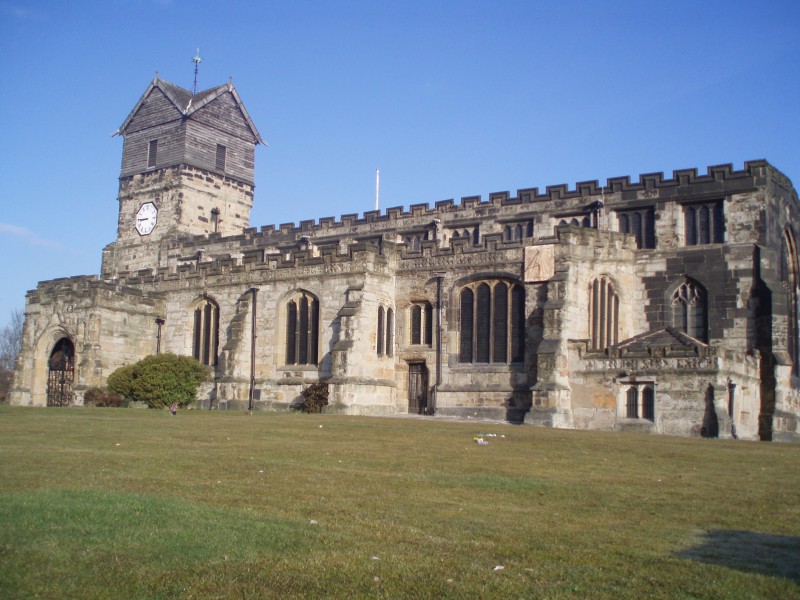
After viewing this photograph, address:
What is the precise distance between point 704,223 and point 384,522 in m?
31.2

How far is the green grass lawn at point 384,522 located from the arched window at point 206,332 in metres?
22.9

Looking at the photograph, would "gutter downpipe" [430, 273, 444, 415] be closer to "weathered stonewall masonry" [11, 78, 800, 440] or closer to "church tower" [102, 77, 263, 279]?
"weathered stonewall masonry" [11, 78, 800, 440]

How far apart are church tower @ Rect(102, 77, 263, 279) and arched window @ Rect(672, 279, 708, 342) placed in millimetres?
32900

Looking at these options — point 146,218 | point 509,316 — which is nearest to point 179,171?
point 146,218

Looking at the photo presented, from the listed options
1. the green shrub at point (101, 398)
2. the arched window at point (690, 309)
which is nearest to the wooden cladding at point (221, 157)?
the green shrub at point (101, 398)

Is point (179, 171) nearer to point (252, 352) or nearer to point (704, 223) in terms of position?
point (252, 352)

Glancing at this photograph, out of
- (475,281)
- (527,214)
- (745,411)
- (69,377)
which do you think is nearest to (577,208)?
(527,214)

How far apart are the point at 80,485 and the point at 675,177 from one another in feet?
106

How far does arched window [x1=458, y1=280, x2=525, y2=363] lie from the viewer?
36375 millimetres

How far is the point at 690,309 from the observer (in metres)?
37.7

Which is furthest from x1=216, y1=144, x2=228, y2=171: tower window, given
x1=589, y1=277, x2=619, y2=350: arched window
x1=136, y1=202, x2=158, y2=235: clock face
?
x1=589, y1=277, x2=619, y2=350: arched window

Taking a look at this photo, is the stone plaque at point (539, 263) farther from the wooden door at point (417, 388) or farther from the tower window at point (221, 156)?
the tower window at point (221, 156)

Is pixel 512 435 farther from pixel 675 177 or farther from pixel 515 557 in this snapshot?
pixel 675 177

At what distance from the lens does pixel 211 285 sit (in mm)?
43750
